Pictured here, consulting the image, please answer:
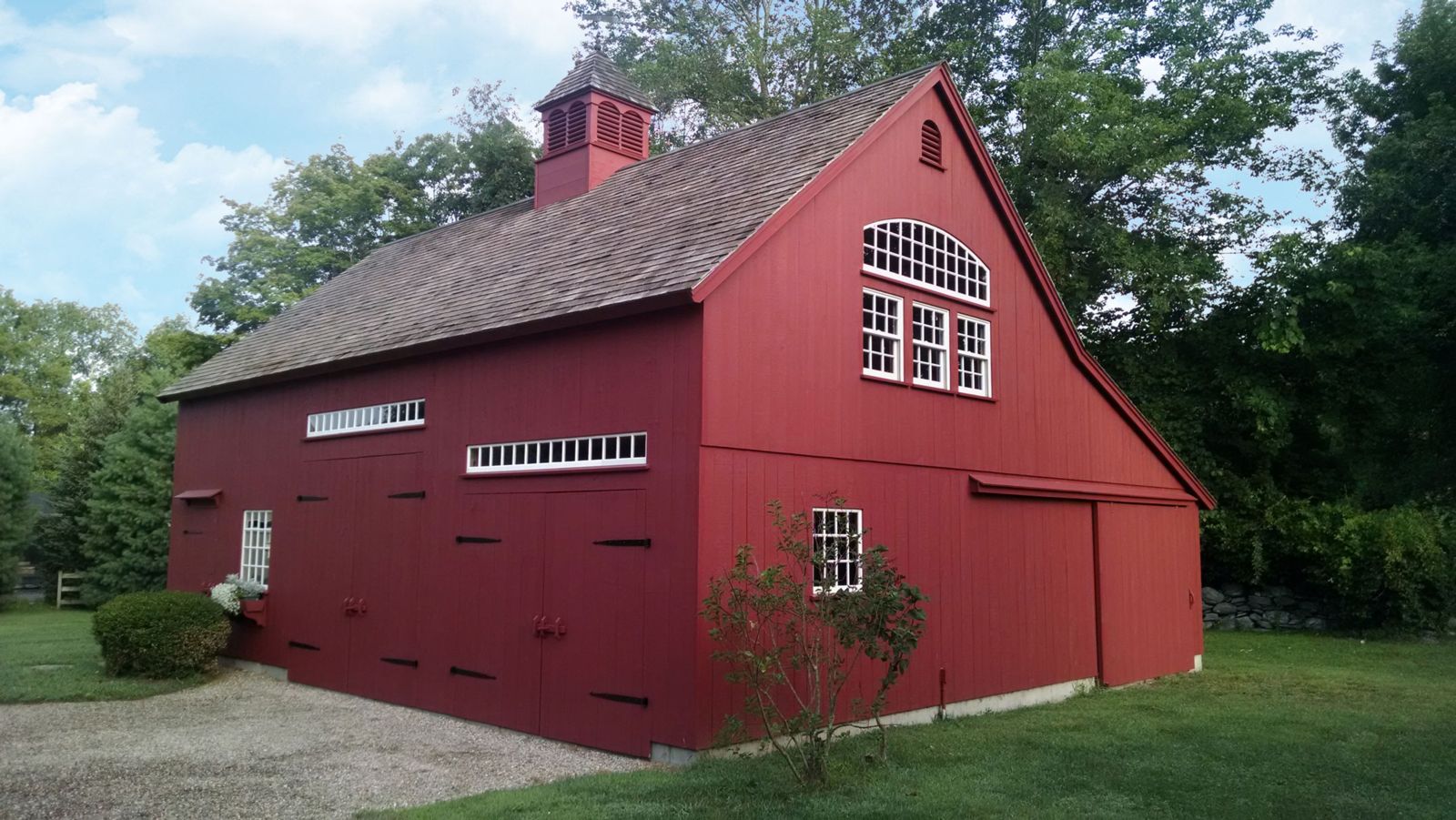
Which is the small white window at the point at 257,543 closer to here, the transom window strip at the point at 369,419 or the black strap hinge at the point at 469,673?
the transom window strip at the point at 369,419

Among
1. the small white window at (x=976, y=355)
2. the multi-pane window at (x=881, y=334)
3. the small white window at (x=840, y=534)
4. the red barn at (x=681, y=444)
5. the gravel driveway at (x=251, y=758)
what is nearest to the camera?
the gravel driveway at (x=251, y=758)

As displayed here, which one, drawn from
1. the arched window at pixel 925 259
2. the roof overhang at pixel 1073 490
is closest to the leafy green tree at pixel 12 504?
the arched window at pixel 925 259

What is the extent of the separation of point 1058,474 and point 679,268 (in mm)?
6573

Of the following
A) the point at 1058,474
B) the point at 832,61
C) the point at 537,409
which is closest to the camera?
the point at 537,409

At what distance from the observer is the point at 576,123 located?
16812mm

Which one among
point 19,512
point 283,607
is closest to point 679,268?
point 283,607

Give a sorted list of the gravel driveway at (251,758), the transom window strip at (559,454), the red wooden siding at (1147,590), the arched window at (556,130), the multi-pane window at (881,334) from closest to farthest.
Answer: the gravel driveway at (251,758) < the transom window strip at (559,454) < the multi-pane window at (881,334) < the red wooden siding at (1147,590) < the arched window at (556,130)

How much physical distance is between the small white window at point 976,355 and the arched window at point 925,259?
0.30 meters

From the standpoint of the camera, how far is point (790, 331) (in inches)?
416

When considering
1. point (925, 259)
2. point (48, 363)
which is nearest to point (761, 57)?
point (925, 259)

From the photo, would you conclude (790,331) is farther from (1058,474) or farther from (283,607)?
(283,607)

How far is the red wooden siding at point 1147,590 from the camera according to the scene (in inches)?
580

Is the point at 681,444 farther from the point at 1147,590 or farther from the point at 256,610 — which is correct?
the point at 1147,590

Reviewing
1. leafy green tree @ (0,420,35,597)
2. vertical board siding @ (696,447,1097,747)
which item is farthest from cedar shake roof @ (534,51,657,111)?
leafy green tree @ (0,420,35,597)
